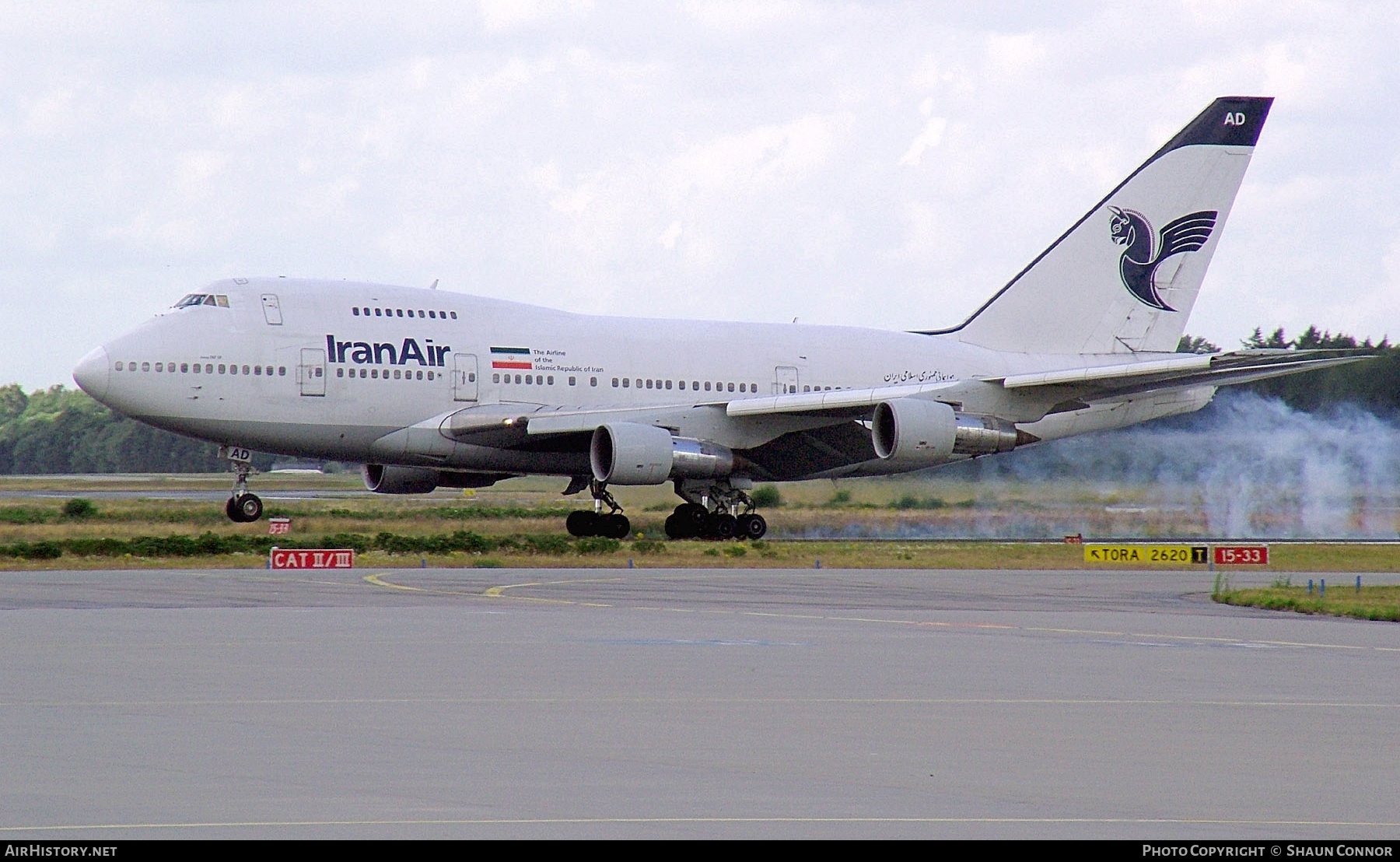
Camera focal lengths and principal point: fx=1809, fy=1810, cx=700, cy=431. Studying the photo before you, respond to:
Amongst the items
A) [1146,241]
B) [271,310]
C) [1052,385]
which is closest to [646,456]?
[271,310]

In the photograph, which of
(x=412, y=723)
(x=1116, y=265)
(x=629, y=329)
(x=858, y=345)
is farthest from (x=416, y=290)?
(x=412, y=723)

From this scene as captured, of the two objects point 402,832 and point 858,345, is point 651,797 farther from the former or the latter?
point 858,345

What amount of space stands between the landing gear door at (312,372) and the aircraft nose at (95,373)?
3.62 metres

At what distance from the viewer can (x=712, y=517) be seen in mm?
37656

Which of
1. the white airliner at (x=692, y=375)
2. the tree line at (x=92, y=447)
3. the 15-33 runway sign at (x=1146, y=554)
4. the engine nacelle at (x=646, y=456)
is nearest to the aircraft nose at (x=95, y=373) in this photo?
the white airliner at (x=692, y=375)

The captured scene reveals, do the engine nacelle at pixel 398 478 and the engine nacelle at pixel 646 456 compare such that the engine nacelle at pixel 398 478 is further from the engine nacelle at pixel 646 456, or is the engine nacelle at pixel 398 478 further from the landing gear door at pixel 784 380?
the landing gear door at pixel 784 380

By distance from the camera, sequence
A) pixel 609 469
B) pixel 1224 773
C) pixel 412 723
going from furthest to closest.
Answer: pixel 609 469 → pixel 412 723 → pixel 1224 773

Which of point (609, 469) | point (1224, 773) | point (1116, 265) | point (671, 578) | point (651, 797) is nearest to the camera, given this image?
point (651, 797)

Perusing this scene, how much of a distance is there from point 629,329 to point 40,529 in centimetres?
1376

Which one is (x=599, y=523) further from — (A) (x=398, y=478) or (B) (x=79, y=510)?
(B) (x=79, y=510)

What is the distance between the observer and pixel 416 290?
3678 cm

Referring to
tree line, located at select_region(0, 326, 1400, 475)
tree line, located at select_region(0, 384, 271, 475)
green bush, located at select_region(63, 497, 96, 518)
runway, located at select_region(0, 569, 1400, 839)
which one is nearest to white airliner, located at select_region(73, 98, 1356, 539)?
green bush, located at select_region(63, 497, 96, 518)

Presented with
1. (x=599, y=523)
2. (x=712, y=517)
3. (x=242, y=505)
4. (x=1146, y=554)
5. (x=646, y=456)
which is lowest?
(x=1146, y=554)

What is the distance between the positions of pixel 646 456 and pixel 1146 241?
1453 centimetres
